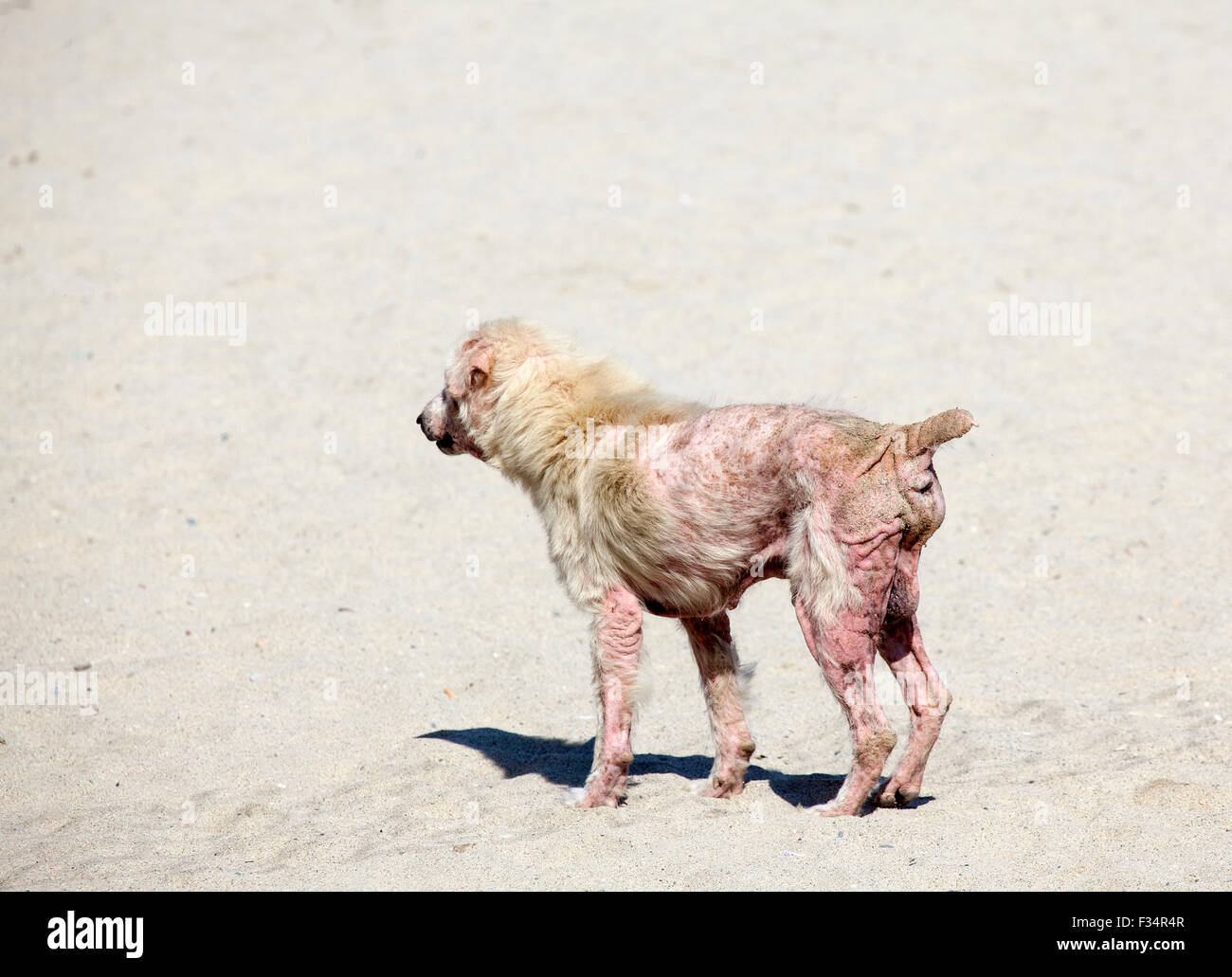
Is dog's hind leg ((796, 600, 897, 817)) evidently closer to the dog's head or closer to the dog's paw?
the dog's paw

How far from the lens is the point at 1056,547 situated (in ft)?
29.7

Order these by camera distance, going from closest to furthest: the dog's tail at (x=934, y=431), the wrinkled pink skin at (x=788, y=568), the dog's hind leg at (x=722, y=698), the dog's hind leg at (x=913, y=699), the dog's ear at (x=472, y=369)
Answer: the dog's tail at (x=934, y=431) → the wrinkled pink skin at (x=788, y=568) → the dog's hind leg at (x=913, y=699) → the dog's hind leg at (x=722, y=698) → the dog's ear at (x=472, y=369)

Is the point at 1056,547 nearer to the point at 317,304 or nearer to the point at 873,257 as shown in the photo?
the point at 873,257

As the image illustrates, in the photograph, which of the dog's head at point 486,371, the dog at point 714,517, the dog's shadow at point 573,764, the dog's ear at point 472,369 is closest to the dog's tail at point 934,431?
the dog at point 714,517

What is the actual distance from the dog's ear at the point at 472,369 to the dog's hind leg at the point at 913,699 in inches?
84.4

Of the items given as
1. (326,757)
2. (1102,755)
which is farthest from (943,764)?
(326,757)

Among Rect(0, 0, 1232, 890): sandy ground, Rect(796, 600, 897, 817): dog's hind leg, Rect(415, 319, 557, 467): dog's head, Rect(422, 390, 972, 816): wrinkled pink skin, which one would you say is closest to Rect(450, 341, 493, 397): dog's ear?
Rect(415, 319, 557, 467): dog's head

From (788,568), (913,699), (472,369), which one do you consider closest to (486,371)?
(472,369)

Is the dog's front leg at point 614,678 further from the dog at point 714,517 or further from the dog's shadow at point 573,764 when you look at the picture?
the dog's shadow at point 573,764

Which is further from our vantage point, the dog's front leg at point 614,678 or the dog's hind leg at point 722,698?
the dog's hind leg at point 722,698

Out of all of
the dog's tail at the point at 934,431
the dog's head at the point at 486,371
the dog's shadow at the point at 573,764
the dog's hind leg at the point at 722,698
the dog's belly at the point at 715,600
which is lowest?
the dog's shadow at the point at 573,764

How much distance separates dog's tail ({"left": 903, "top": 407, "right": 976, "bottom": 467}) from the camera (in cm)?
498

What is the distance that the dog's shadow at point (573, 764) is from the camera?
6.16 m

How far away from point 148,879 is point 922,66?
12.9m
